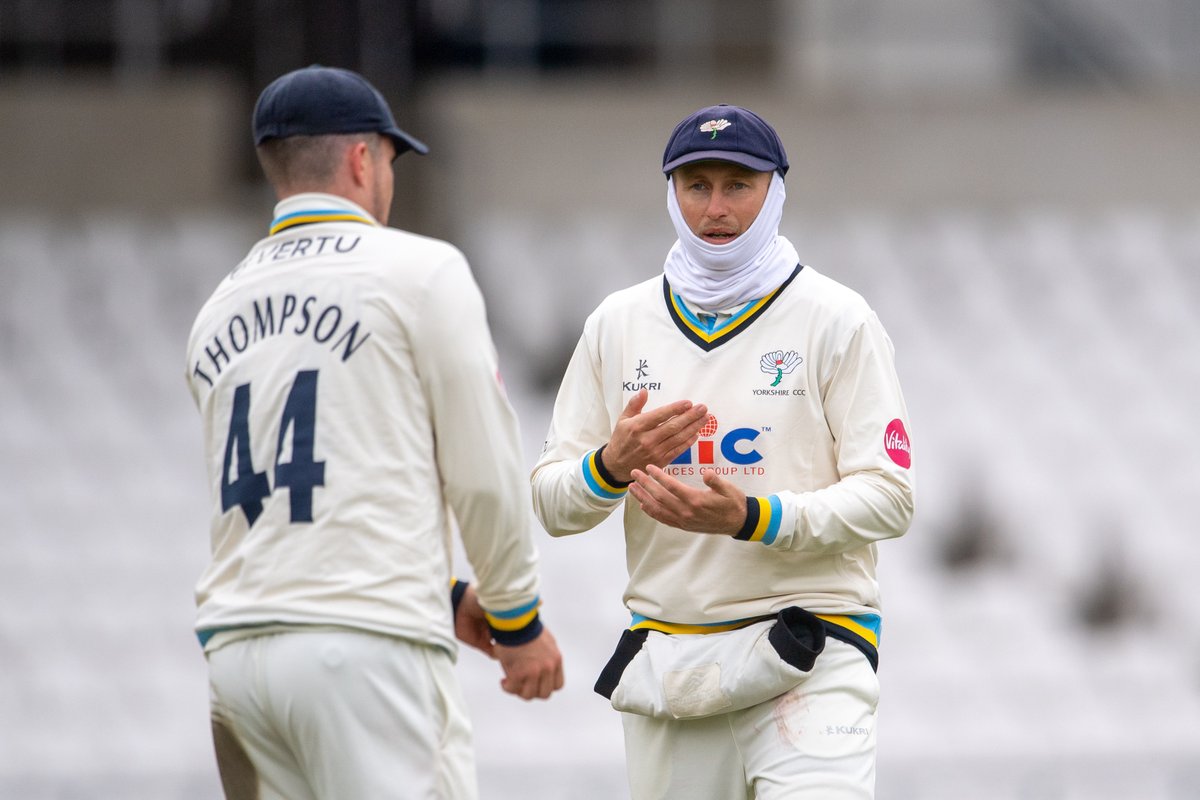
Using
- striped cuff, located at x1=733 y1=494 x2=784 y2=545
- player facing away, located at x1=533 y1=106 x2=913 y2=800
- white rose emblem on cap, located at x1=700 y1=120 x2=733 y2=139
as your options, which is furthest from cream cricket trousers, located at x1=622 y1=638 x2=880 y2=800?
white rose emblem on cap, located at x1=700 y1=120 x2=733 y2=139

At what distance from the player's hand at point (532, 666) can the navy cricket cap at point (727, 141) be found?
97 cm

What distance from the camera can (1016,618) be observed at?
358 inches

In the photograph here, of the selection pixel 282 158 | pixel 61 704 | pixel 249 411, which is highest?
pixel 282 158

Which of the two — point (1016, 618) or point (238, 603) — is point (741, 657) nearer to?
point (238, 603)

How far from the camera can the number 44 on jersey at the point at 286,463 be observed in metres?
3.12

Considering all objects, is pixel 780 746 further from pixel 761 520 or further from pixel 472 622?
pixel 472 622

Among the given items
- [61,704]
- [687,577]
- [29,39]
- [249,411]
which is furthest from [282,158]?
[29,39]

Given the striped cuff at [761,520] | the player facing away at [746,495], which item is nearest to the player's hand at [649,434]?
the player facing away at [746,495]

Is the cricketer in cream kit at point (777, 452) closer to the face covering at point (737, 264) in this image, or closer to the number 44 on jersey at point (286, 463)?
the face covering at point (737, 264)

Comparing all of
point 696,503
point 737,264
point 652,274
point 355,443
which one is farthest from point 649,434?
point 652,274

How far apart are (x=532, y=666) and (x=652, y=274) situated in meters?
7.16

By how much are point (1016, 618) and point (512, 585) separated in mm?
6278

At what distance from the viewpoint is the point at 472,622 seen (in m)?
3.55

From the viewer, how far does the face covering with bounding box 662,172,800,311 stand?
3.38 meters
